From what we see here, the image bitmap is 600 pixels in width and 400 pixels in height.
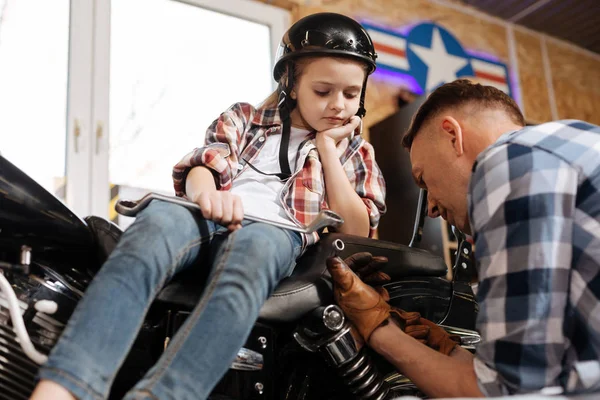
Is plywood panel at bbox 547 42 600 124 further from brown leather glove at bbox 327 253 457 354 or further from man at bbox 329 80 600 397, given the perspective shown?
man at bbox 329 80 600 397

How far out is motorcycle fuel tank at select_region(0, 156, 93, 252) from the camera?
1.07 metres

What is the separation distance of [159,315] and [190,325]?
0.17m

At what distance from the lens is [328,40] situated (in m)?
1.52

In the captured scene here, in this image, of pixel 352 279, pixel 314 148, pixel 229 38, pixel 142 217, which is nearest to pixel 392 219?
pixel 229 38

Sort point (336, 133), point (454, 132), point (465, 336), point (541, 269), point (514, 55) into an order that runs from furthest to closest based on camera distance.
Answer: point (514, 55) → point (336, 133) → point (465, 336) → point (454, 132) → point (541, 269)

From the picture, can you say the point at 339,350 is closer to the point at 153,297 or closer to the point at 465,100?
the point at 153,297

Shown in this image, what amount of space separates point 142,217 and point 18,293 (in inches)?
9.5

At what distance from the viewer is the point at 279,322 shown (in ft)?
3.89

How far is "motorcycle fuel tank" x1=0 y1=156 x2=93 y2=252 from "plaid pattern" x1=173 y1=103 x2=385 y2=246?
0.35 metres

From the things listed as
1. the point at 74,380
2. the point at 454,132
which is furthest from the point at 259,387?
the point at 454,132

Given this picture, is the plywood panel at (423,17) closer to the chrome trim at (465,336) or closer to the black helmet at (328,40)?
the black helmet at (328,40)

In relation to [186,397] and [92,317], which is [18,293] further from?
[186,397]

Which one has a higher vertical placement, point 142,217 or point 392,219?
point 392,219

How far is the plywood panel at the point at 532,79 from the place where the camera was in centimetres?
458
